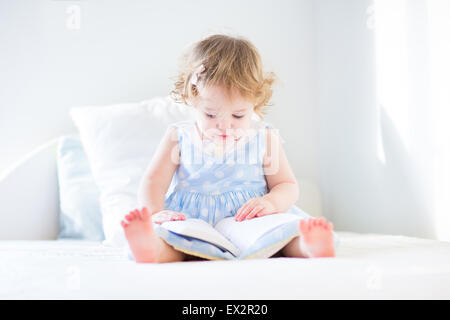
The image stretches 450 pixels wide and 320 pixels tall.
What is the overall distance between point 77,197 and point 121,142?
211 mm

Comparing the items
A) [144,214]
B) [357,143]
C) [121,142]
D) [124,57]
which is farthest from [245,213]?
[124,57]

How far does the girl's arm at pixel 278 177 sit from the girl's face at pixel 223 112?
15 cm

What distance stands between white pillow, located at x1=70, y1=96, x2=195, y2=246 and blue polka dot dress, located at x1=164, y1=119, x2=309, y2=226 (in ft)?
0.66

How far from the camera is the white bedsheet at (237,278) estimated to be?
576 mm

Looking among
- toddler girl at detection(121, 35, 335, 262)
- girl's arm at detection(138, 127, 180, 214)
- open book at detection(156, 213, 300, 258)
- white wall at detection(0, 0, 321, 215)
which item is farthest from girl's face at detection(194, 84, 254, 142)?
white wall at detection(0, 0, 321, 215)

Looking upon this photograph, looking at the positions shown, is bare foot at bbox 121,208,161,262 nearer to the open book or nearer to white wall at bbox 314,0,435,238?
the open book

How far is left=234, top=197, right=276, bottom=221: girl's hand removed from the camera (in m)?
1.02

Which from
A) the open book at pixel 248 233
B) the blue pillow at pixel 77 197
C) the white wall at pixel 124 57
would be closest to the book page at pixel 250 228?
the open book at pixel 248 233

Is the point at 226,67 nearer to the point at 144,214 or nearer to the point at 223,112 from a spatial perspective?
the point at 223,112

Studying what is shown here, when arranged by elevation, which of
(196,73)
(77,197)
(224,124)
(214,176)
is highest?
(196,73)

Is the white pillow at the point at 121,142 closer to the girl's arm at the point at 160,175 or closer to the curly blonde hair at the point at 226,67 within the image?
the girl's arm at the point at 160,175

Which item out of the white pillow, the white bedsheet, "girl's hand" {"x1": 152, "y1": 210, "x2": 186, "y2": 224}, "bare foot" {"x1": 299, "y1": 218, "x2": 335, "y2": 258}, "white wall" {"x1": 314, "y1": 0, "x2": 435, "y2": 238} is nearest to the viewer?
the white bedsheet

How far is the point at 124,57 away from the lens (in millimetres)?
1771
